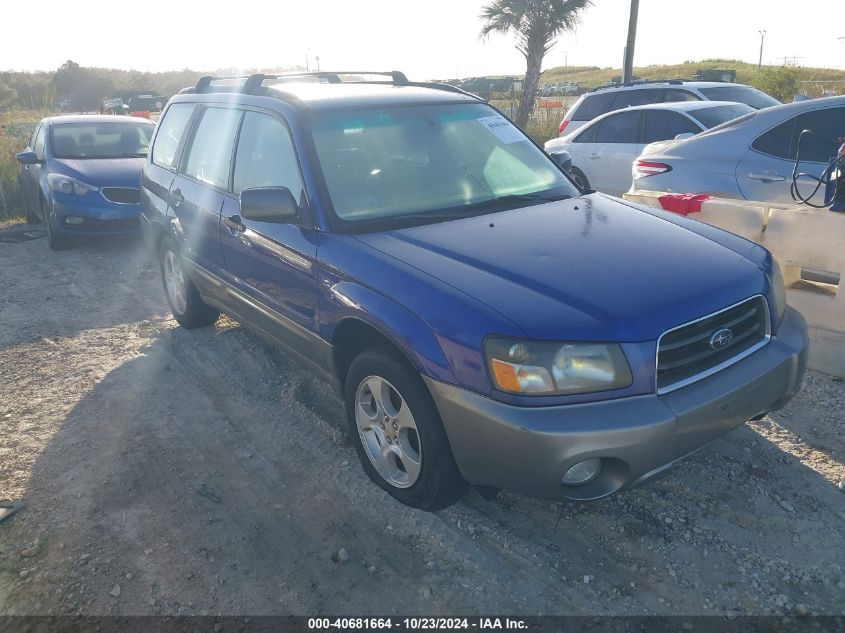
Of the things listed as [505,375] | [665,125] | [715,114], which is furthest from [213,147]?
[715,114]

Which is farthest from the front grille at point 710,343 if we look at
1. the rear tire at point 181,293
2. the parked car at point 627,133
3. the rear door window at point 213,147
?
the parked car at point 627,133

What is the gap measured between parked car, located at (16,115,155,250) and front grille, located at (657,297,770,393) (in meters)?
7.15

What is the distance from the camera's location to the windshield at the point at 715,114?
8.52 metres

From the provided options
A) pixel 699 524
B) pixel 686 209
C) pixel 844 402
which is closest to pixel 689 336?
pixel 699 524

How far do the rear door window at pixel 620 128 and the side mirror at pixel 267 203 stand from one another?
6.68 meters

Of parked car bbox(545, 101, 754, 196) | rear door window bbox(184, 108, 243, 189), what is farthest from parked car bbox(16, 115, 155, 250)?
parked car bbox(545, 101, 754, 196)

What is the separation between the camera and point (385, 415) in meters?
3.28

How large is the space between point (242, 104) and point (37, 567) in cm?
285

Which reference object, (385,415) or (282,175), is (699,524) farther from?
(282,175)

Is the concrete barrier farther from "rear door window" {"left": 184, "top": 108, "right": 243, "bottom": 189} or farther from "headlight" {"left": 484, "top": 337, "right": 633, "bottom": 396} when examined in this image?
"rear door window" {"left": 184, "top": 108, "right": 243, "bottom": 189}

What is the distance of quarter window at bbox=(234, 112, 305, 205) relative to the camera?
3.81m

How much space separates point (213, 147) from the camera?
481 centimetres

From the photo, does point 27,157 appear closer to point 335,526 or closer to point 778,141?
point 335,526

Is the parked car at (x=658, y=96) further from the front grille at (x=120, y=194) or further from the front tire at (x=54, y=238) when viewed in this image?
the front tire at (x=54, y=238)
